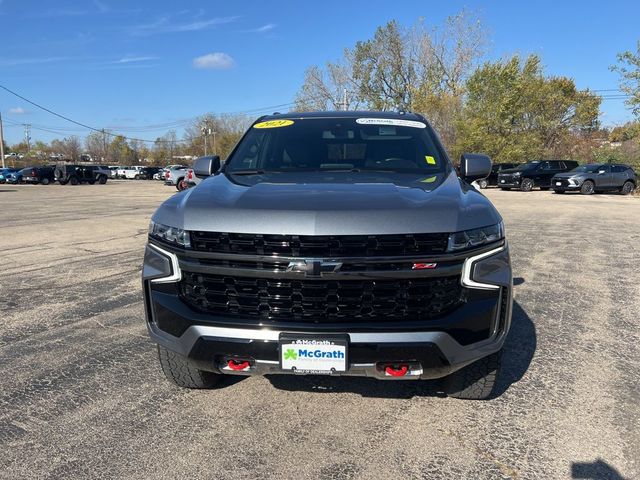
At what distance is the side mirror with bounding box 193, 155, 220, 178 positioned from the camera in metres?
4.12

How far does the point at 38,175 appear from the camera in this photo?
131 ft

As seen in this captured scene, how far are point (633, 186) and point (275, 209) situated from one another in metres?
29.1

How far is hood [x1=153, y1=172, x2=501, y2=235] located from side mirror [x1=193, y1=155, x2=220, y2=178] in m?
0.99

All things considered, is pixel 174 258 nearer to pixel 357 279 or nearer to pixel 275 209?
pixel 275 209

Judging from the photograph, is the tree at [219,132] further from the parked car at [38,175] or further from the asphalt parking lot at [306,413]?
the asphalt parking lot at [306,413]

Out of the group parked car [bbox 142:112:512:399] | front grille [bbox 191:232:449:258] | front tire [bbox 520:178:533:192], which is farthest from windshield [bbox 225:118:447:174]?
front tire [bbox 520:178:533:192]

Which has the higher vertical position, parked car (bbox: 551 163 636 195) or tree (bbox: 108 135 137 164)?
tree (bbox: 108 135 137 164)

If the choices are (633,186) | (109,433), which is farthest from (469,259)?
(633,186)

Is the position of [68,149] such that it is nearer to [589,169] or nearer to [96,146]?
[96,146]

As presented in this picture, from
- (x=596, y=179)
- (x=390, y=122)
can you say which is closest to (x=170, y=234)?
(x=390, y=122)

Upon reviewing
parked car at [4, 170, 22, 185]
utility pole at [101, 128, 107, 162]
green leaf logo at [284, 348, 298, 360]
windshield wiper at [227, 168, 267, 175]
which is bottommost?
parked car at [4, 170, 22, 185]

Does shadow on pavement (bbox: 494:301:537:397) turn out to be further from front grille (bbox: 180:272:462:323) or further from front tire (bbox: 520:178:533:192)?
front tire (bbox: 520:178:533:192)

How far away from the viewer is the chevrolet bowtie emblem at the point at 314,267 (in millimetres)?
2480

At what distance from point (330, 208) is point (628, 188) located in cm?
2874
